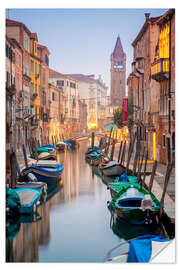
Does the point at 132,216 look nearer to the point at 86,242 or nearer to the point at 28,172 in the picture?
the point at 86,242

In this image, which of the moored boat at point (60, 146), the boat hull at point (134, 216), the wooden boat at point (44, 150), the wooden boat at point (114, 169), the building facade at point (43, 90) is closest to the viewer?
the boat hull at point (134, 216)

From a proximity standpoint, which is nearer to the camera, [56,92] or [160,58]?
[160,58]

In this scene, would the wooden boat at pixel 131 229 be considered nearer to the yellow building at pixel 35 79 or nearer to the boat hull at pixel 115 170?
the boat hull at pixel 115 170

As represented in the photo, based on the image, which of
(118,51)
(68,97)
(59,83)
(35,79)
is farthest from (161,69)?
(118,51)

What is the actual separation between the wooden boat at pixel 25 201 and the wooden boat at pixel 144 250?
2.99 metres

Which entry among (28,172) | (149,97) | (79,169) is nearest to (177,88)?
(28,172)

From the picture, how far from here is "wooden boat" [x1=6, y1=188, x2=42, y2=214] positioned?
6.60 meters

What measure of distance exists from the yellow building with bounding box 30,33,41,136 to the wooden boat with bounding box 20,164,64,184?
9.76 m

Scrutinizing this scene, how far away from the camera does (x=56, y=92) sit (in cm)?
2906

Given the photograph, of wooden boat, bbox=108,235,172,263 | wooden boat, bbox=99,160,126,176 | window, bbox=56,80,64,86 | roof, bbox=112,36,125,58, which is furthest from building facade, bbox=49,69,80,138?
wooden boat, bbox=108,235,172,263

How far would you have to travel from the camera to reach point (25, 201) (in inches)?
277

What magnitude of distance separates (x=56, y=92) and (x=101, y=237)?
23850 millimetres

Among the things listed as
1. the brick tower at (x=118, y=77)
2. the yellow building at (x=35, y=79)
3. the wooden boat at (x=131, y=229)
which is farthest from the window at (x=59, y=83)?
the wooden boat at (x=131, y=229)

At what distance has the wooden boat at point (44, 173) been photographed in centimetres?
973
